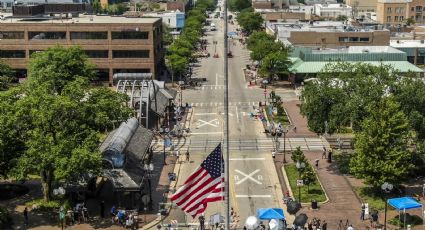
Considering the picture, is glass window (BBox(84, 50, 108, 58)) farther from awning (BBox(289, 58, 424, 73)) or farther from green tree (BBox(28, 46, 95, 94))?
awning (BBox(289, 58, 424, 73))

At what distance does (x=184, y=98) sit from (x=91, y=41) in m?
22.8

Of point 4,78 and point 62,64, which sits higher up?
point 62,64

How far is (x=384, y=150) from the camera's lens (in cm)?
4978

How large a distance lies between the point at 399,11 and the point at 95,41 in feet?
362

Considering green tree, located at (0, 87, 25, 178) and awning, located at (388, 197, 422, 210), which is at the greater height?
green tree, located at (0, 87, 25, 178)

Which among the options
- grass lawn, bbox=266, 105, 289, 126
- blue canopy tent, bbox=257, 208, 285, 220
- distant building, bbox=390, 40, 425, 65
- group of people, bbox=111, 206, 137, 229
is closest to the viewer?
blue canopy tent, bbox=257, 208, 285, 220

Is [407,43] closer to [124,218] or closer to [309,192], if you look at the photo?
[309,192]

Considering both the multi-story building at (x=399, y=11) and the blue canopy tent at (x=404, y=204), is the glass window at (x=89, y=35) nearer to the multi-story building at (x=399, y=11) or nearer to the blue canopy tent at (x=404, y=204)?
the blue canopy tent at (x=404, y=204)

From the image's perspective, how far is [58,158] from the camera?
1804 inches

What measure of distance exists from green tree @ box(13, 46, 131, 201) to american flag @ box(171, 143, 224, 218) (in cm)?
1477

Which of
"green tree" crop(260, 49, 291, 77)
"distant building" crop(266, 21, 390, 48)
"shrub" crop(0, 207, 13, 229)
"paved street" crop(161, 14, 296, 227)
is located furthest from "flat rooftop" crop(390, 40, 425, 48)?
"shrub" crop(0, 207, 13, 229)

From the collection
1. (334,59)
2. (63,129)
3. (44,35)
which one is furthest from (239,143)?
(44,35)

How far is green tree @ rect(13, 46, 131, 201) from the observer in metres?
45.8

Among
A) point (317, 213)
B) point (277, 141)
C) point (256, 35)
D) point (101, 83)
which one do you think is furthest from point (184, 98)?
point (317, 213)
